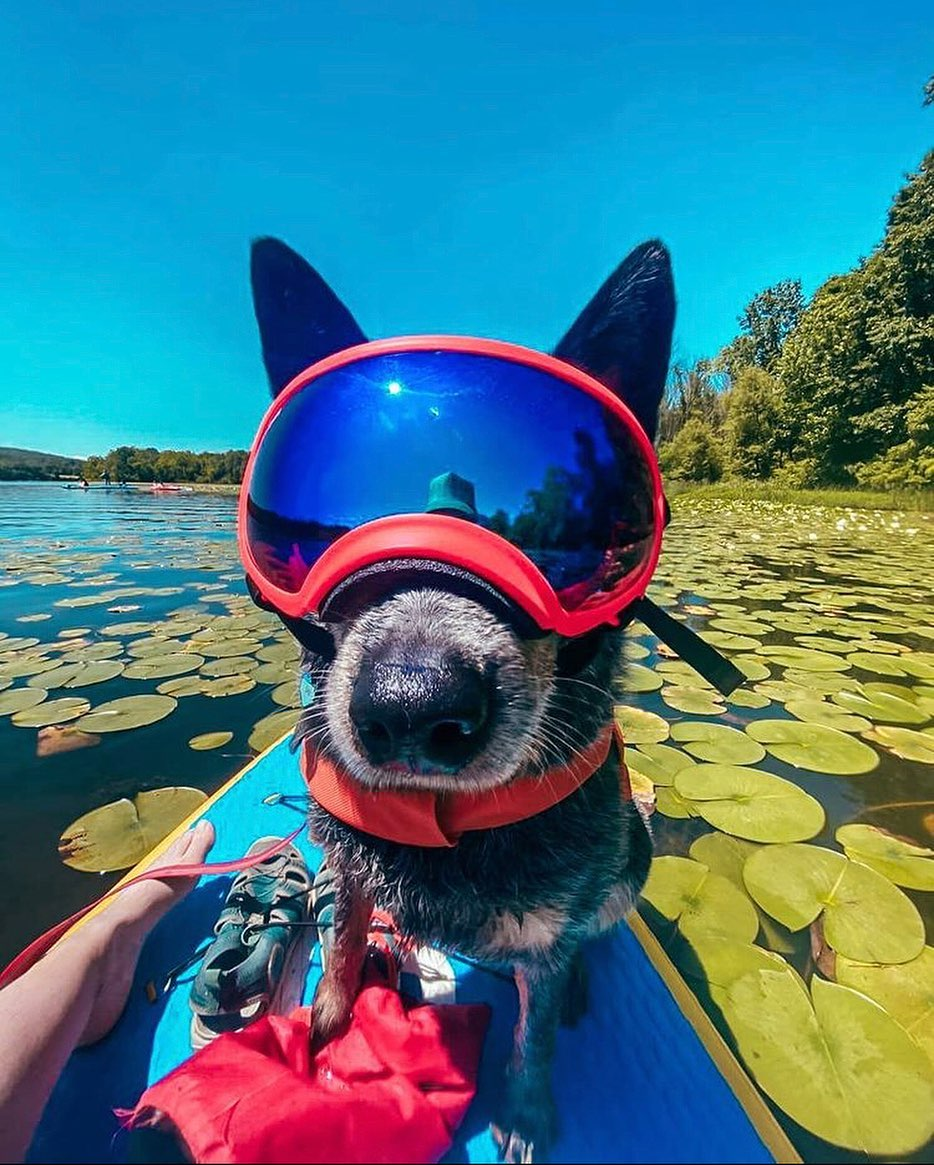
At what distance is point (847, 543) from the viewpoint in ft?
31.7

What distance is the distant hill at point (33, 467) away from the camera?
227 feet

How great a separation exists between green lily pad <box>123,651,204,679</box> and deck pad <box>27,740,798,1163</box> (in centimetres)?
239

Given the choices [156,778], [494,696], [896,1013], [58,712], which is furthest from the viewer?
[58,712]

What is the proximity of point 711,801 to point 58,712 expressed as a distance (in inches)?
129

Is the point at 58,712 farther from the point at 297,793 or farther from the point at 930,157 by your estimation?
the point at 930,157

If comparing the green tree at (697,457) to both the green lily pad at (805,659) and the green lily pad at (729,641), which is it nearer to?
the green lily pad at (729,641)

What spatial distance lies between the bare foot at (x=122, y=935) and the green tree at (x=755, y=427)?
31.6 metres

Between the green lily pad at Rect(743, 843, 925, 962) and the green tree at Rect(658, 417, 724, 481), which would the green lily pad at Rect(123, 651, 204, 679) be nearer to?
the green lily pad at Rect(743, 843, 925, 962)

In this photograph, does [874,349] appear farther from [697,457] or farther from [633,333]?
[633,333]

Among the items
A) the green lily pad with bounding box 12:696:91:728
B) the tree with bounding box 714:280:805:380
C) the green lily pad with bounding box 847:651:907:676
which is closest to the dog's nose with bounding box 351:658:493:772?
the green lily pad with bounding box 12:696:91:728

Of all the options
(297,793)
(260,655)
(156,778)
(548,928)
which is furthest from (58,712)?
(548,928)

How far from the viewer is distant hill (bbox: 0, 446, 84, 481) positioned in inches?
2726

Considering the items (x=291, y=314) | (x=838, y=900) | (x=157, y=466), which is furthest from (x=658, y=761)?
(x=157, y=466)

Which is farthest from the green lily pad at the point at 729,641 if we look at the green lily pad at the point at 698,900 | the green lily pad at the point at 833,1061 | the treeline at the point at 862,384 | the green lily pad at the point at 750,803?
the treeline at the point at 862,384
